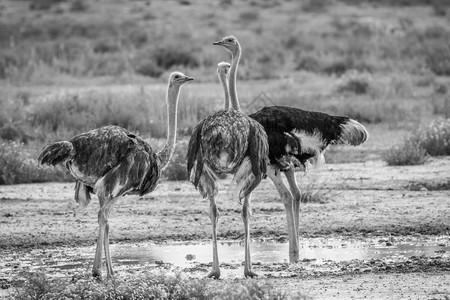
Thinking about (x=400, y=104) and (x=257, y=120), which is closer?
(x=257, y=120)

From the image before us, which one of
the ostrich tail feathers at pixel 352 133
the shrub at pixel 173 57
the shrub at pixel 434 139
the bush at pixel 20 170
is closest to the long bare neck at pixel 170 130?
the ostrich tail feathers at pixel 352 133

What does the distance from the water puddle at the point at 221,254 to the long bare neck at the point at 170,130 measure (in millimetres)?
884

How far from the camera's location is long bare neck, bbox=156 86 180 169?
8.09m

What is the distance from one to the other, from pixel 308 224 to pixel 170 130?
2.19m

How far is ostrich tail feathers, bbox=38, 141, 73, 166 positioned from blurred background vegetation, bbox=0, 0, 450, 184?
5042 millimetres

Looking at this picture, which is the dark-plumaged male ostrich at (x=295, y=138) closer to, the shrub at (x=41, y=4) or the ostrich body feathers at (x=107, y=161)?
the ostrich body feathers at (x=107, y=161)

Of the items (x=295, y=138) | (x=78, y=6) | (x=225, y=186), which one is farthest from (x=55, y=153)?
(x=78, y=6)

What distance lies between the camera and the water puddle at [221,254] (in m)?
8.20

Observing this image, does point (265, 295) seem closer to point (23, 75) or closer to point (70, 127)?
point (70, 127)

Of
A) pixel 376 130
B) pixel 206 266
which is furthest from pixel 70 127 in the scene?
pixel 206 266

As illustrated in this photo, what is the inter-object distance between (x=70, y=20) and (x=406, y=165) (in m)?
24.2

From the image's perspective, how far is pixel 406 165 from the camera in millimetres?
13242

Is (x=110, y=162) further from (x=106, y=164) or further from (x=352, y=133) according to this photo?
(x=352, y=133)

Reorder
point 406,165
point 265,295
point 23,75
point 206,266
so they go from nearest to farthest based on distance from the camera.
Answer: point 265,295 → point 206,266 → point 406,165 → point 23,75
